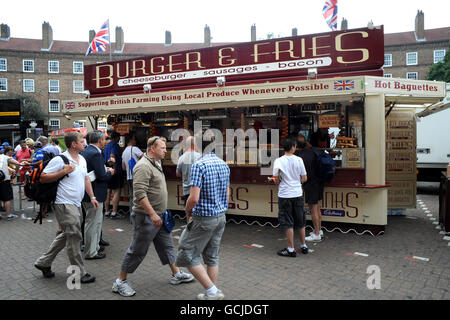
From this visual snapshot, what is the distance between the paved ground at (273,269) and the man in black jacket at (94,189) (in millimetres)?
235

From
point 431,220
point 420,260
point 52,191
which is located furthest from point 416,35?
point 52,191

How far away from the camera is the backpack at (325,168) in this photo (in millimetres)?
5918

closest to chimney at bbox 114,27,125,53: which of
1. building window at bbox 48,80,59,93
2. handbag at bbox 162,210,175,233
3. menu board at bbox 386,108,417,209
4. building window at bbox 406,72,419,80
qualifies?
building window at bbox 48,80,59,93

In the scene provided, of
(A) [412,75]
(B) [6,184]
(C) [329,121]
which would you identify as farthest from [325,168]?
(A) [412,75]

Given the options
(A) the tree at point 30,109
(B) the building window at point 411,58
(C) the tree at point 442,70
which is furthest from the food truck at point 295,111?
(B) the building window at point 411,58

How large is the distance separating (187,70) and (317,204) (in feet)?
15.8

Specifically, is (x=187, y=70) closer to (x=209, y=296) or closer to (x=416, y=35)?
(x=209, y=296)

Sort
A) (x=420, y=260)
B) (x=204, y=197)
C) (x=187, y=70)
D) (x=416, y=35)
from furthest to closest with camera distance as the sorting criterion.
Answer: (x=416, y=35) → (x=187, y=70) → (x=420, y=260) → (x=204, y=197)

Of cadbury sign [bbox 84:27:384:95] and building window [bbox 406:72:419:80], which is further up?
building window [bbox 406:72:419:80]

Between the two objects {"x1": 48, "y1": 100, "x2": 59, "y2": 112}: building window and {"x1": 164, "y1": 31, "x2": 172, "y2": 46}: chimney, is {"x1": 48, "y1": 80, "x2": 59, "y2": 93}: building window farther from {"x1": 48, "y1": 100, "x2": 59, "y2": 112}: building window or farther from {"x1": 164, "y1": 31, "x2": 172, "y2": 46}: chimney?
{"x1": 164, "y1": 31, "x2": 172, "y2": 46}: chimney

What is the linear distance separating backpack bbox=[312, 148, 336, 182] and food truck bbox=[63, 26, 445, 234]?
1.58 feet

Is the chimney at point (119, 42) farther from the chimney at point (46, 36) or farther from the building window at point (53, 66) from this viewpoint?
the chimney at point (46, 36)

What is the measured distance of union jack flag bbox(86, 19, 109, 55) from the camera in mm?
13742
